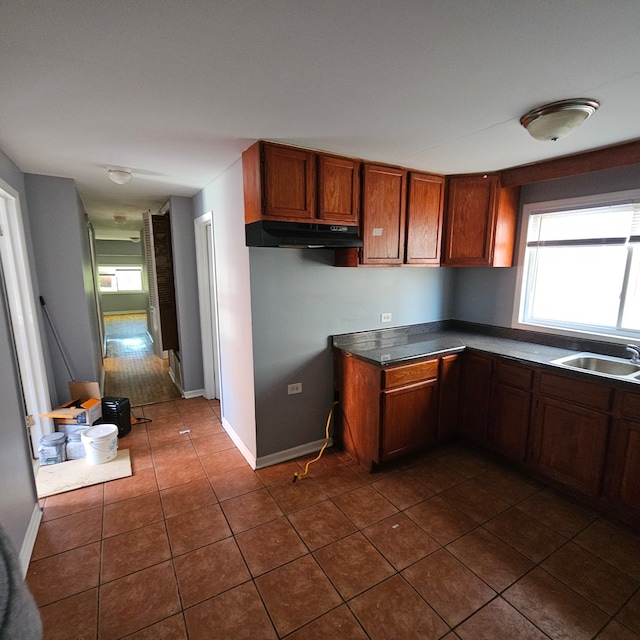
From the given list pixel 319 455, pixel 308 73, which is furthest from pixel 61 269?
pixel 308 73

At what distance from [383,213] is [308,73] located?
1.50 meters

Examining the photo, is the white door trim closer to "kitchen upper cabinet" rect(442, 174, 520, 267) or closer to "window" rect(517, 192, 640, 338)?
"kitchen upper cabinet" rect(442, 174, 520, 267)

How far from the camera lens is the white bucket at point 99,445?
2771 millimetres

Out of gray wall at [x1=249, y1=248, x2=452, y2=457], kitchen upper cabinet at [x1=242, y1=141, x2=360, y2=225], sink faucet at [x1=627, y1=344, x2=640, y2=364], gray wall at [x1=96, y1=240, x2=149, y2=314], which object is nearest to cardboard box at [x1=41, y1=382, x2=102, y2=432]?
gray wall at [x1=249, y1=248, x2=452, y2=457]

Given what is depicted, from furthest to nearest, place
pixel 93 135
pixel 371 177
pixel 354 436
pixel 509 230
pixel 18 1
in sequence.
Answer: pixel 509 230 → pixel 354 436 → pixel 371 177 → pixel 93 135 → pixel 18 1

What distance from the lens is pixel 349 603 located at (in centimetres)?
164

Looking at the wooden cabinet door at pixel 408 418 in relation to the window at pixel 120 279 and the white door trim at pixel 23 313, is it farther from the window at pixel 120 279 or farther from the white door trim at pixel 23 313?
the window at pixel 120 279

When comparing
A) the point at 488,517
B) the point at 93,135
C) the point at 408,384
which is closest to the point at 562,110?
the point at 408,384

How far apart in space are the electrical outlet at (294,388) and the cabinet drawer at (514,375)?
1603mm

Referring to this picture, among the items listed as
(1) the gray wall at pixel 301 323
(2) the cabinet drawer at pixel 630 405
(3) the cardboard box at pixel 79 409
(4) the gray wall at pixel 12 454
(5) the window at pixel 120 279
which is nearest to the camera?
(4) the gray wall at pixel 12 454

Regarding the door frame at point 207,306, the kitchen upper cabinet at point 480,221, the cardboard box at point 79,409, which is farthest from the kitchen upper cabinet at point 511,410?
the cardboard box at point 79,409

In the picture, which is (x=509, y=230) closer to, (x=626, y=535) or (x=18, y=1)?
(x=626, y=535)

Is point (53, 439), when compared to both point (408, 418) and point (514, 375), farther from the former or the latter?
point (514, 375)

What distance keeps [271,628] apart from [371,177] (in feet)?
9.19
